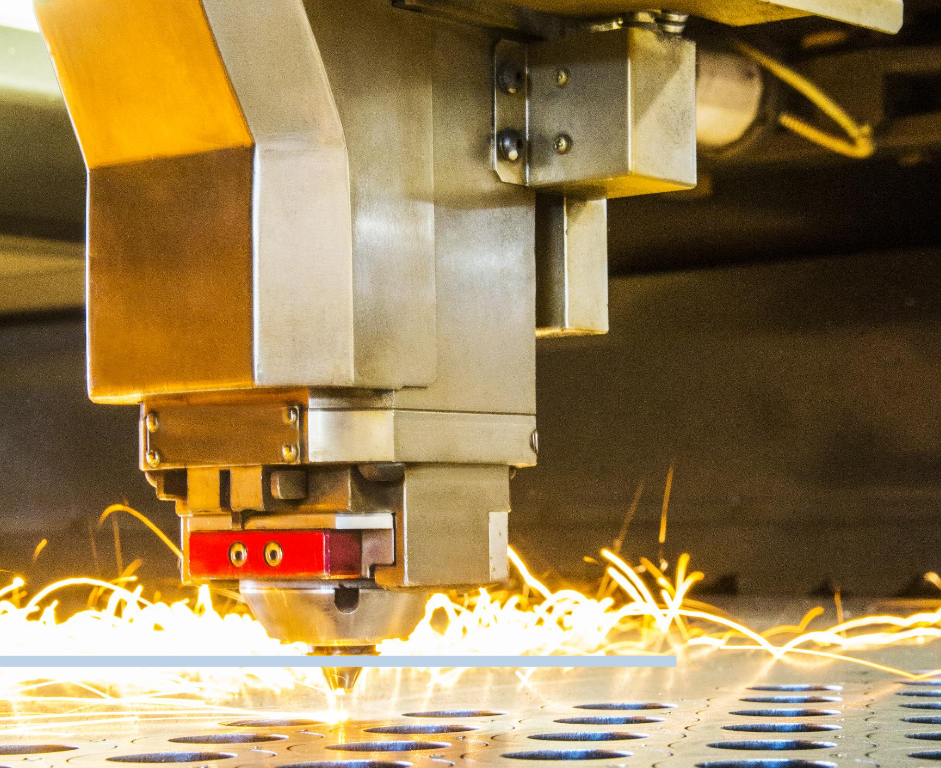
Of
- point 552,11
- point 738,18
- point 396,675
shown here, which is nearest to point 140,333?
point 552,11

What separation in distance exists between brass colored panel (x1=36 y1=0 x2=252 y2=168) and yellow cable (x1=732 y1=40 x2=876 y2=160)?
3.88ft

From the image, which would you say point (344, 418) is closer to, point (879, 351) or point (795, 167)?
point (795, 167)

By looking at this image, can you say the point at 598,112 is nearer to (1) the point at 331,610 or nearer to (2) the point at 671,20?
(2) the point at 671,20

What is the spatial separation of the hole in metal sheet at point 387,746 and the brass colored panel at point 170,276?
385 mm

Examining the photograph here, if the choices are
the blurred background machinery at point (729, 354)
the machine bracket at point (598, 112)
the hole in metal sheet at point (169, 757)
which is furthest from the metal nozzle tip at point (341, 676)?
the blurred background machinery at point (729, 354)

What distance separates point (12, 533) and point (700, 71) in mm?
1852

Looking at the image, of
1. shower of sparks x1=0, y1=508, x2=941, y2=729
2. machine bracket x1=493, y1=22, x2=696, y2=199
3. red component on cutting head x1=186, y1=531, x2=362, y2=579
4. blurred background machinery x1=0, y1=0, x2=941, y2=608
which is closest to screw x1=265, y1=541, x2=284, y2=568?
red component on cutting head x1=186, y1=531, x2=362, y2=579

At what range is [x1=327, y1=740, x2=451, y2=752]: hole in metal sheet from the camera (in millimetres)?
1349

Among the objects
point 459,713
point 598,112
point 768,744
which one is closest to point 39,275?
point 459,713

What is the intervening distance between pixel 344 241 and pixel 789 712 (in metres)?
0.73

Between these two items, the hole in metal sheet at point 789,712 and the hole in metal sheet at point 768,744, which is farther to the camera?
the hole in metal sheet at point 789,712

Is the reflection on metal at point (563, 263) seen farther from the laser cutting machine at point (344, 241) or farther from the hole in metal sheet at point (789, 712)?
the hole in metal sheet at point (789, 712)

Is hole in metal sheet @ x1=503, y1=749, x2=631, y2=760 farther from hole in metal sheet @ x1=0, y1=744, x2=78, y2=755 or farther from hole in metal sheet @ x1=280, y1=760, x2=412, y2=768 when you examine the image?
hole in metal sheet @ x1=0, y1=744, x2=78, y2=755

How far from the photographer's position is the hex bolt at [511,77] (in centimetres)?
129
